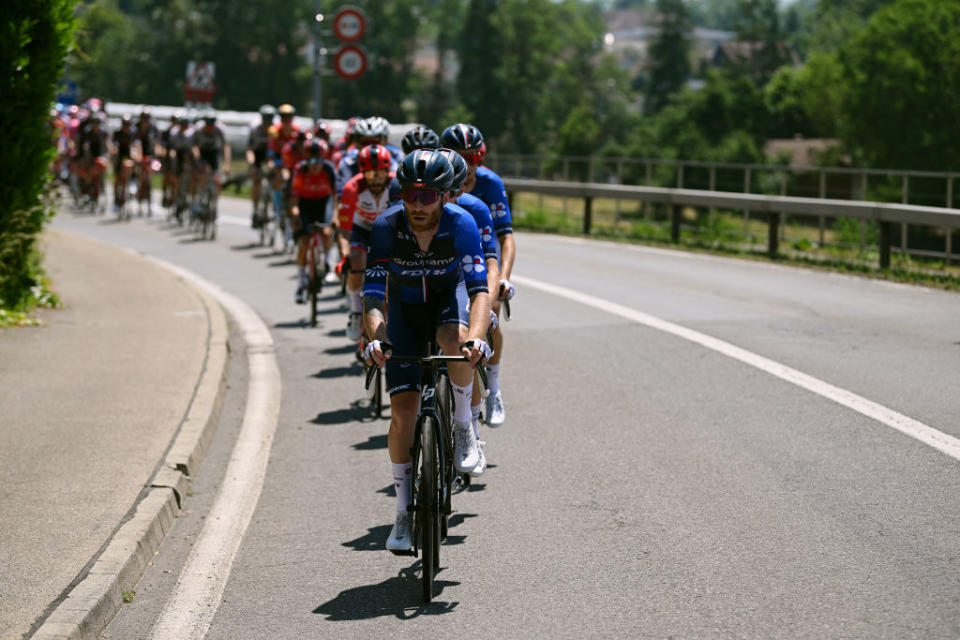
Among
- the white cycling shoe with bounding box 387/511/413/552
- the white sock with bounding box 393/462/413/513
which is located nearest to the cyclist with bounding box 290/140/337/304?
the white sock with bounding box 393/462/413/513

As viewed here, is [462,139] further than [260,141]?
No

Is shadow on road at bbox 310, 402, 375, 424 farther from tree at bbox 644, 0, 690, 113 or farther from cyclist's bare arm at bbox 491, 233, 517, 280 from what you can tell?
tree at bbox 644, 0, 690, 113

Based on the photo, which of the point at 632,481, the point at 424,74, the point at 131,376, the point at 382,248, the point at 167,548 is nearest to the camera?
the point at 382,248

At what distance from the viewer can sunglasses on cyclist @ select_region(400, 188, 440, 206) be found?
678 cm

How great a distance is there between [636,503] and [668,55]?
169202 mm

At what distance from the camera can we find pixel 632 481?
27.9 ft

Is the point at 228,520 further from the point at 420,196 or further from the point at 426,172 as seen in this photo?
the point at 426,172

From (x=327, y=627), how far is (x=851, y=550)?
249cm

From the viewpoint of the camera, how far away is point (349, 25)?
90.5 feet

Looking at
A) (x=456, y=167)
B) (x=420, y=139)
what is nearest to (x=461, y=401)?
(x=456, y=167)

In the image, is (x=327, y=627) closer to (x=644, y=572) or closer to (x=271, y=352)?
(x=644, y=572)

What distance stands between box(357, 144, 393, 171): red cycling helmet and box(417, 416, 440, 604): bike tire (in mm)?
4237

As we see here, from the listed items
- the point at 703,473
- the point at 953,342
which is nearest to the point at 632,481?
the point at 703,473

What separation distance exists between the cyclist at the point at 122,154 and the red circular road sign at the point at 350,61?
4881 mm
